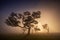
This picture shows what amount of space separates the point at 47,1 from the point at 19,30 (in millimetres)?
756

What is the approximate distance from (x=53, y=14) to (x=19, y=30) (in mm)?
700

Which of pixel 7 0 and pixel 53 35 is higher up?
pixel 7 0

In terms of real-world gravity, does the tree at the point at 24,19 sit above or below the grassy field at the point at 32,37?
above

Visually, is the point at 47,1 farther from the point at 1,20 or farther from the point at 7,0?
the point at 1,20

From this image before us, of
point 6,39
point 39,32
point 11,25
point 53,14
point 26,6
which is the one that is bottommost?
point 6,39

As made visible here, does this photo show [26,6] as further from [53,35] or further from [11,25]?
[53,35]

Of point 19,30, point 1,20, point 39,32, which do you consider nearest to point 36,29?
point 39,32

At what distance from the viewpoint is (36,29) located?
2031 mm

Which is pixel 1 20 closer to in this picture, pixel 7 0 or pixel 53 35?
pixel 7 0

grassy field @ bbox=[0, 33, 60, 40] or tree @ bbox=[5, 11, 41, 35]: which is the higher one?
tree @ bbox=[5, 11, 41, 35]

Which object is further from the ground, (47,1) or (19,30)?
(47,1)

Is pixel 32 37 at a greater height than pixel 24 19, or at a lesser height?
lesser

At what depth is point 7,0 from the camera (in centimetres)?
210

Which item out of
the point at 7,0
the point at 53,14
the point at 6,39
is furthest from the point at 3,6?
the point at 53,14
